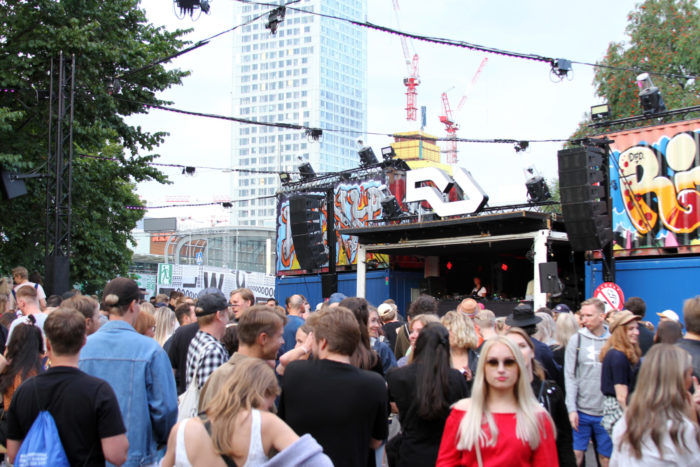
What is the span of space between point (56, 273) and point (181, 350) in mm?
10157

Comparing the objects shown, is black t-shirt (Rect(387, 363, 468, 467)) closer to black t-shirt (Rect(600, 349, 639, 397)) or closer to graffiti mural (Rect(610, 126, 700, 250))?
black t-shirt (Rect(600, 349, 639, 397))

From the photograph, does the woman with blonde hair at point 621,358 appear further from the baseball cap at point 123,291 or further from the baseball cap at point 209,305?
the baseball cap at point 123,291

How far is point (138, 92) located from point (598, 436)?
16.2 metres

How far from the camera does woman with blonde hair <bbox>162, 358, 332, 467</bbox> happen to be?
10.7 feet

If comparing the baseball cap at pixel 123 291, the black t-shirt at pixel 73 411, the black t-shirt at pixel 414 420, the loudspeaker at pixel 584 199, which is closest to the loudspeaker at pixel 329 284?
the loudspeaker at pixel 584 199

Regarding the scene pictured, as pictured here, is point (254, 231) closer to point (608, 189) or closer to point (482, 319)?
point (608, 189)

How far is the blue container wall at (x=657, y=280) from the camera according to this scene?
53.4ft

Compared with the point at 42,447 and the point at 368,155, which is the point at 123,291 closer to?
the point at 42,447

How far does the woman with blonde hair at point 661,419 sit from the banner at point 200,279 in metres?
22.1

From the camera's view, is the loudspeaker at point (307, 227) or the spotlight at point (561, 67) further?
the loudspeaker at point (307, 227)

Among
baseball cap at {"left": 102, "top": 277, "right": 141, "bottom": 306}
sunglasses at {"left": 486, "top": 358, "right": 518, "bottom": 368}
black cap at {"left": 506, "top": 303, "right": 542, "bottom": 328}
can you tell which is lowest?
black cap at {"left": 506, "top": 303, "right": 542, "bottom": 328}

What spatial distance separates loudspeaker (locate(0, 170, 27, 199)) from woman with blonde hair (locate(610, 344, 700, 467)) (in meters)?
14.7

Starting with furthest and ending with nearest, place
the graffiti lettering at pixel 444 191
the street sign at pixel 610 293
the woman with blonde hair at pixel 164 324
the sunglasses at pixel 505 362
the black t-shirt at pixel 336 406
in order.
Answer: the graffiti lettering at pixel 444 191 → the street sign at pixel 610 293 → the woman with blonde hair at pixel 164 324 → the black t-shirt at pixel 336 406 → the sunglasses at pixel 505 362

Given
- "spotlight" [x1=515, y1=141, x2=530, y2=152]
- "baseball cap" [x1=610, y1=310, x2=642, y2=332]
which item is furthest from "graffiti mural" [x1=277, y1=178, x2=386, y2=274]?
"baseball cap" [x1=610, y1=310, x2=642, y2=332]
